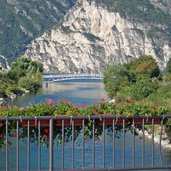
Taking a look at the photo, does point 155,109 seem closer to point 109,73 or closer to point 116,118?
point 116,118

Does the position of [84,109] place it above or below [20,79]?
above

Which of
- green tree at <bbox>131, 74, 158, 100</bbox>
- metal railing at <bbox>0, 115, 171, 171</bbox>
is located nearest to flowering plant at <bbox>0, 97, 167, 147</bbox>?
metal railing at <bbox>0, 115, 171, 171</bbox>

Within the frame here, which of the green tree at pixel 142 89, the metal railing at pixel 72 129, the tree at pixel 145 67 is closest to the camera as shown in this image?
the metal railing at pixel 72 129

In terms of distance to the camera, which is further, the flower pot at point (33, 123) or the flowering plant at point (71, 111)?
the flowering plant at point (71, 111)

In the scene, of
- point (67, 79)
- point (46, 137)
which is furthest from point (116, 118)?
point (67, 79)

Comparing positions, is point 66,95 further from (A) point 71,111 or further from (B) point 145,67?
(A) point 71,111

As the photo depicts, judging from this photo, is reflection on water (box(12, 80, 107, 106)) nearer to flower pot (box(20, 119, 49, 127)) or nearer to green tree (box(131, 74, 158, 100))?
green tree (box(131, 74, 158, 100))

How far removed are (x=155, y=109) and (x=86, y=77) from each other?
406 ft

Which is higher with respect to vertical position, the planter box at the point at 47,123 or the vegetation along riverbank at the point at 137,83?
the planter box at the point at 47,123

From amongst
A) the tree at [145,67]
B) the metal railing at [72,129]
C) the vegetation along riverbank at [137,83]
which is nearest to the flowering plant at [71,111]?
the metal railing at [72,129]

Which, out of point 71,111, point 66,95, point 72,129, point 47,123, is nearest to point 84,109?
point 71,111

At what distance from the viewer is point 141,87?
199 feet

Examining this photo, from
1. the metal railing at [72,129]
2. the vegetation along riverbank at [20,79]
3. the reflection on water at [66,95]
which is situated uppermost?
the metal railing at [72,129]

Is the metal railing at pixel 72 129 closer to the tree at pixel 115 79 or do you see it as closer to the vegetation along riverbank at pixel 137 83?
the vegetation along riverbank at pixel 137 83
